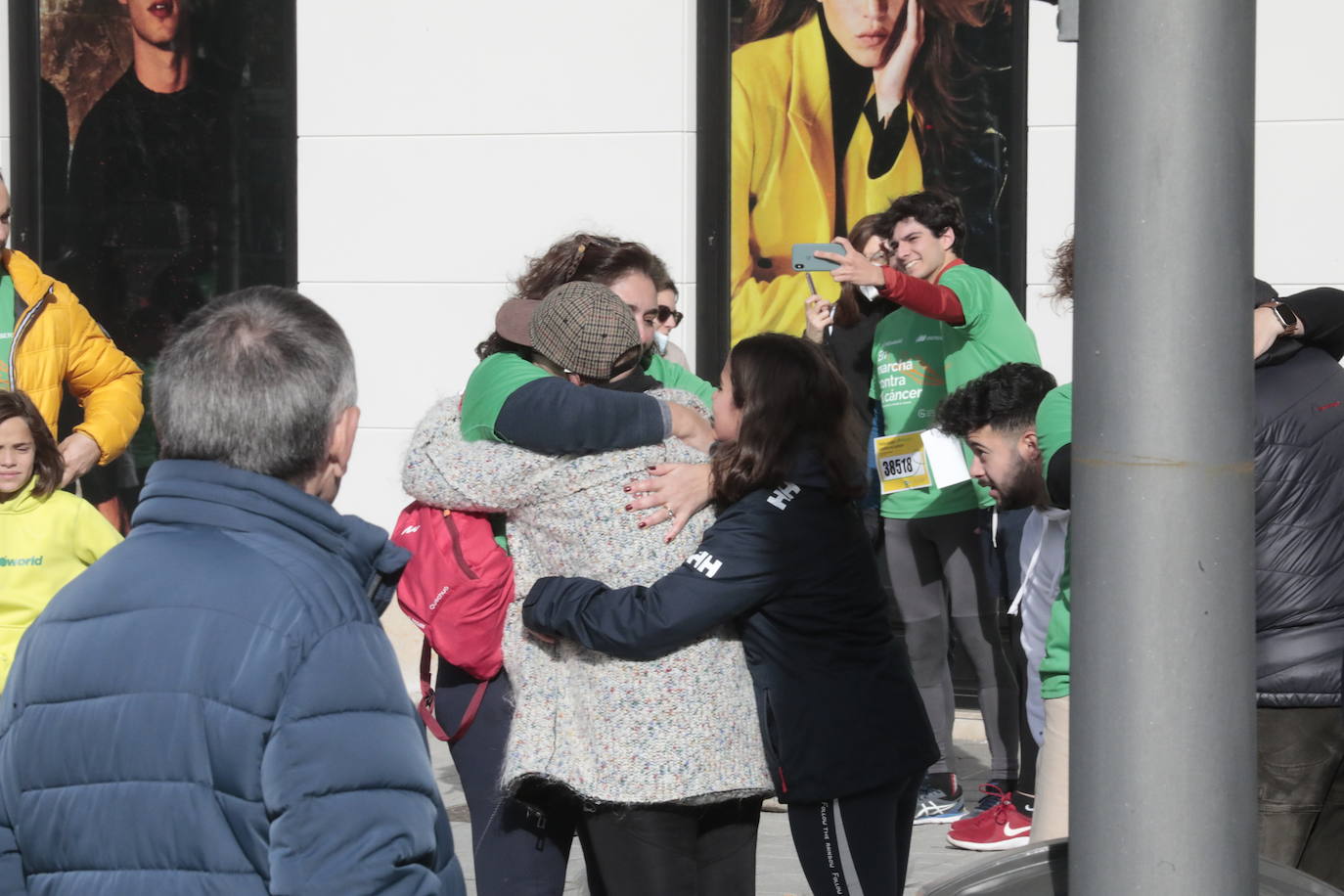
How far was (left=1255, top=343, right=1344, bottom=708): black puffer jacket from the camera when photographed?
11.0 ft

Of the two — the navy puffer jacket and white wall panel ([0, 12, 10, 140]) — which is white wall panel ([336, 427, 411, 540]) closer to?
white wall panel ([0, 12, 10, 140])

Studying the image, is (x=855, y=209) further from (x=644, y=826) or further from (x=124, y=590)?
(x=124, y=590)

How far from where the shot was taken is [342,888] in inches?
74.9

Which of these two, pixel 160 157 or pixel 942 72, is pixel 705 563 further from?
pixel 160 157

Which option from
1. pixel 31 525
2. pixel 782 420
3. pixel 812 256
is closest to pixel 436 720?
pixel 782 420

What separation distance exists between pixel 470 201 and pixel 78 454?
2.54 metres

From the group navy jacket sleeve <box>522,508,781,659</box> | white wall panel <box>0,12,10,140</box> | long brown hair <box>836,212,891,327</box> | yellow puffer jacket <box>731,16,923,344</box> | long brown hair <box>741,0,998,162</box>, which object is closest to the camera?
navy jacket sleeve <box>522,508,781,659</box>

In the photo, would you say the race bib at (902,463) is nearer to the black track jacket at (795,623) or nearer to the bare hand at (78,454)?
the black track jacket at (795,623)

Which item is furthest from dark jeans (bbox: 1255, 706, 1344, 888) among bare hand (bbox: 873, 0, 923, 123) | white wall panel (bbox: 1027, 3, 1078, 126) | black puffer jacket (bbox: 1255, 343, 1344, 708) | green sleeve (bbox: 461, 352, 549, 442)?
bare hand (bbox: 873, 0, 923, 123)

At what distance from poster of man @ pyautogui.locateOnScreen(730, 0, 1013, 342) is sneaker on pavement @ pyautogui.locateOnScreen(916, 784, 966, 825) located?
224cm

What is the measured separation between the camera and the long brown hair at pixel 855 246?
6.09 m

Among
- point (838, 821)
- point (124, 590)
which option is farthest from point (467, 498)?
point (124, 590)

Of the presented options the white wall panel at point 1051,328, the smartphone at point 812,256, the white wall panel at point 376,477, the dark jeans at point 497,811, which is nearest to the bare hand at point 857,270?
the smartphone at point 812,256

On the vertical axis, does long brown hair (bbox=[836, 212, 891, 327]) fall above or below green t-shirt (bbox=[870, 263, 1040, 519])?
above
